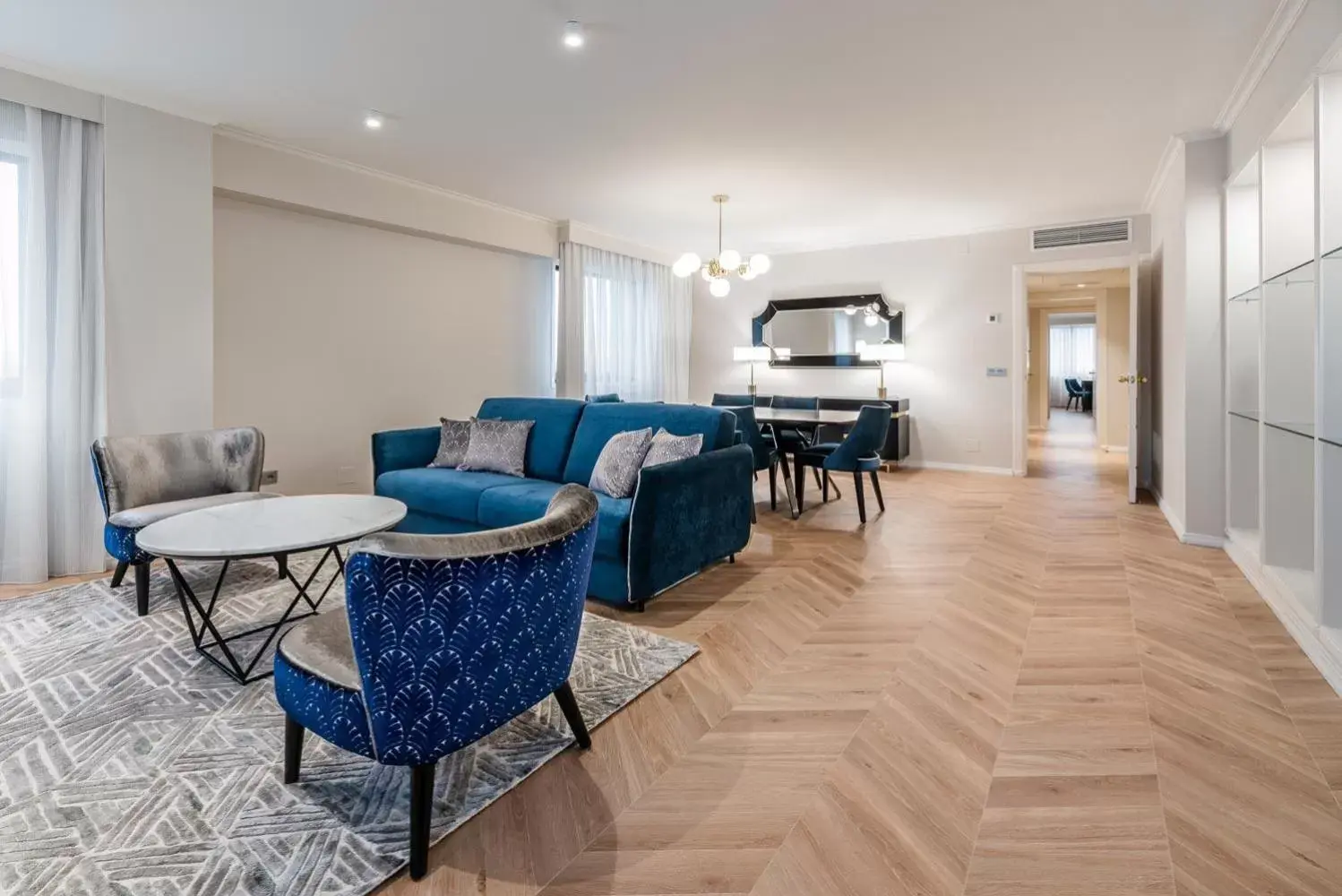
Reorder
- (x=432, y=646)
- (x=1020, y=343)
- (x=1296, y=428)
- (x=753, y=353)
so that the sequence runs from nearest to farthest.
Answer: (x=432, y=646) < (x=1296, y=428) < (x=1020, y=343) < (x=753, y=353)

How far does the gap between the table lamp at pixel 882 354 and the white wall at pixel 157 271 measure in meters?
6.04

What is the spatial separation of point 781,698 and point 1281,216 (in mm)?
3075

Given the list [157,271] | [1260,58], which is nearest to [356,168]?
[157,271]

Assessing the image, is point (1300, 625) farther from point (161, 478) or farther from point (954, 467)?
point (161, 478)

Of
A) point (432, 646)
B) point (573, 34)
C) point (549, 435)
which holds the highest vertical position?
point (573, 34)

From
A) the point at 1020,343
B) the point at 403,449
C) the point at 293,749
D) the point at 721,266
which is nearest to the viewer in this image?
the point at 293,749

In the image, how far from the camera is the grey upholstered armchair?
3.05 meters

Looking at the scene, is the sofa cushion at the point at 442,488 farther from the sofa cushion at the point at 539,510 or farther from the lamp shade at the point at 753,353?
the lamp shade at the point at 753,353

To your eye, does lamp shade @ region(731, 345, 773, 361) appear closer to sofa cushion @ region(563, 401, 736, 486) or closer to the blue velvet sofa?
the blue velvet sofa

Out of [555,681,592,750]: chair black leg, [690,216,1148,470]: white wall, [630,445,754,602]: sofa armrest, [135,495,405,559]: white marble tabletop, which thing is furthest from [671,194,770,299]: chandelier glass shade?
[555,681,592,750]: chair black leg

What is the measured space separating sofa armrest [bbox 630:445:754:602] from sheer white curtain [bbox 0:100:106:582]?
305cm

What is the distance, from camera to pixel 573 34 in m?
2.86

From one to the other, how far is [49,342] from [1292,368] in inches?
236

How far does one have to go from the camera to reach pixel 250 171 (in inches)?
169
